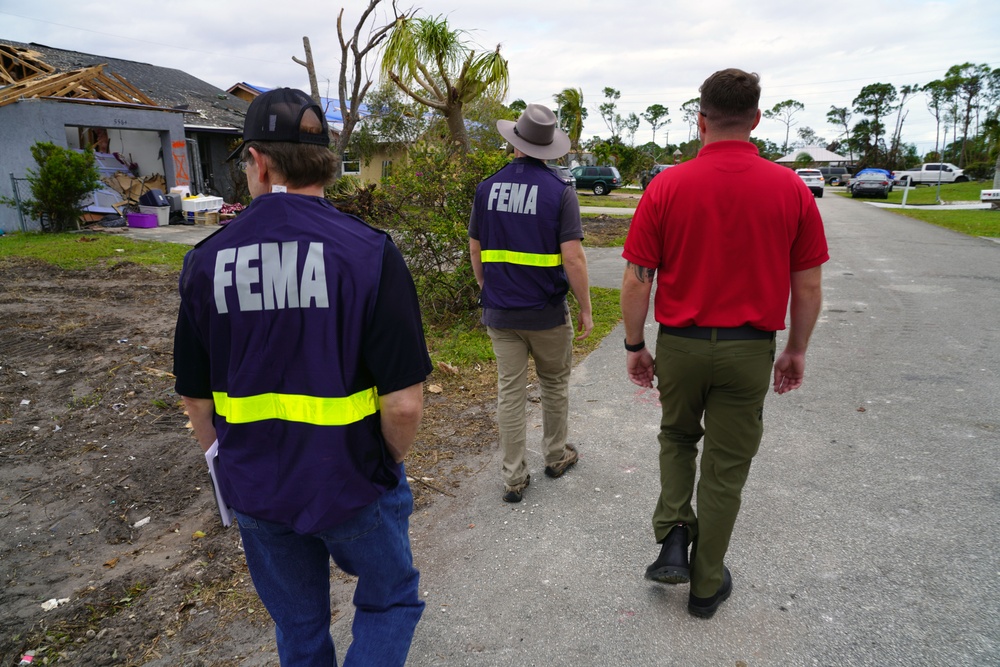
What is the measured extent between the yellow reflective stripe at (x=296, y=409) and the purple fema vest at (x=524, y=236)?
190 cm

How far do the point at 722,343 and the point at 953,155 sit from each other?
70.9m

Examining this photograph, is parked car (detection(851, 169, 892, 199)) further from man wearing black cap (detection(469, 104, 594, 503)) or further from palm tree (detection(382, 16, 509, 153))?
man wearing black cap (detection(469, 104, 594, 503))

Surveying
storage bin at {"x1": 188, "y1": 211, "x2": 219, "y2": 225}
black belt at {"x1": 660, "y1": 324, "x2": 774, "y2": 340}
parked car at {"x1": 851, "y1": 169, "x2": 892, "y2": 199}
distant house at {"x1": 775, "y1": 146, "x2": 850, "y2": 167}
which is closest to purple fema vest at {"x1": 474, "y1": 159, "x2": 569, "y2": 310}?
black belt at {"x1": 660, "y1": 324, "x2": 774, "y2": 340}

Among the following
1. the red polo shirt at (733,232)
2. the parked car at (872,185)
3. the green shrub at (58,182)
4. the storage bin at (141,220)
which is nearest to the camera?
the red polo shirt at (733,232)

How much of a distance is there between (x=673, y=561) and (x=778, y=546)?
28.9 inches

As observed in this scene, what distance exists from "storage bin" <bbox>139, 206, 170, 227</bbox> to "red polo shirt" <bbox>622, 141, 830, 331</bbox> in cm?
1833

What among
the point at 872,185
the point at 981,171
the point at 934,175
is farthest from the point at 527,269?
the point at 981,171

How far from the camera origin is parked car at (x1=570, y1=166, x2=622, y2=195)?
3497 cm

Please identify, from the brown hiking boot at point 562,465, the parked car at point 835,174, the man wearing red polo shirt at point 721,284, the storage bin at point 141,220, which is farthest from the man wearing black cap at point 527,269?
the parked car at point 835,174

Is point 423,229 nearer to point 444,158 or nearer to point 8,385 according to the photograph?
point 444,158

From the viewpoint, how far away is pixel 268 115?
5.35 feet

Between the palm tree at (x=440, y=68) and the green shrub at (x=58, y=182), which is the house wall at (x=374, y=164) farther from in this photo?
the palm tree at (x=440, y=68)

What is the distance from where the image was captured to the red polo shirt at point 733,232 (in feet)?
7.60

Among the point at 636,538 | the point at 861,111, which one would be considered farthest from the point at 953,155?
the point at 636,538
